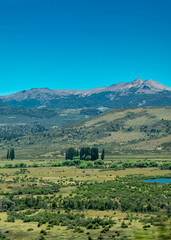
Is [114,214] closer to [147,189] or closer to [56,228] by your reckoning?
[56,228]

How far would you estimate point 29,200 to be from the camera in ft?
255

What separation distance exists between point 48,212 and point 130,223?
743 inches

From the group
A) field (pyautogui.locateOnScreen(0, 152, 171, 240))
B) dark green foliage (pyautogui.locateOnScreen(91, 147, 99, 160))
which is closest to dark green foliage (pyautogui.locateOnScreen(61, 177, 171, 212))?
field (pyautogui.locateOnScreen(0, 152, 171, 240))

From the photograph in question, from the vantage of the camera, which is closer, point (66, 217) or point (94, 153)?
point (66, 217)

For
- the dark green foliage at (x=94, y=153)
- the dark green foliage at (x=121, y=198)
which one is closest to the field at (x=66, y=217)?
the dark green foliage at (x=121, y=198)

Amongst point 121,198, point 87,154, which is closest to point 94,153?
point 87,154

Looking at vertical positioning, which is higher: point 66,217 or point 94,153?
point 94,153

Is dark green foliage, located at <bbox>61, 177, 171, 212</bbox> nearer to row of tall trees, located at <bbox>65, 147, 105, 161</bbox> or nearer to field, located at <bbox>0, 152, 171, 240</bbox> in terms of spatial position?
field, located at <bbox>0, 152, 171, 240</bbox>

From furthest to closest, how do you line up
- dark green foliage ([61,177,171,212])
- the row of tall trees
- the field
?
the row of tall trees < dark green foliage ([61,177,171,212]) < the field

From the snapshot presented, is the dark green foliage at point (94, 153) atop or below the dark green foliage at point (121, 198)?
atop

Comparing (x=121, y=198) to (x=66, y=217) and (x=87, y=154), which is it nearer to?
(x=66, y=217)

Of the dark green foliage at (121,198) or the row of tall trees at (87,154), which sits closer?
the dark green foliage at (121,198)

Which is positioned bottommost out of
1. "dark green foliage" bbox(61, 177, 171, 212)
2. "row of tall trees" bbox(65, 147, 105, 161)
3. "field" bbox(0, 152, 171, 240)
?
"field" bbox(0, 152, 171, 240)

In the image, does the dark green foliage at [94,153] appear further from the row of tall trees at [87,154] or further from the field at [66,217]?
the field at [66,217]
